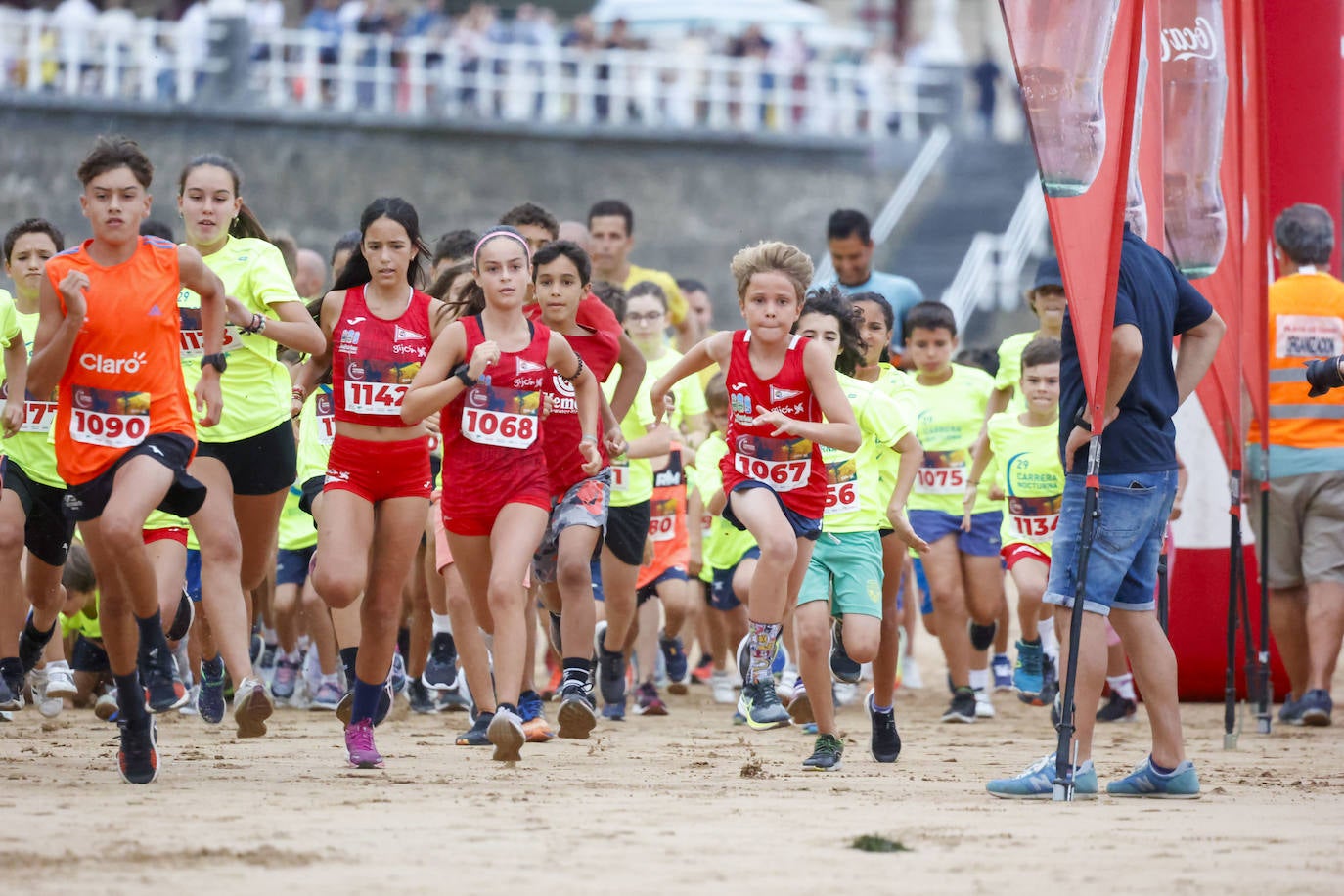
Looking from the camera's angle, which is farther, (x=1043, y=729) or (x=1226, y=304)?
(x=1043, y=729)

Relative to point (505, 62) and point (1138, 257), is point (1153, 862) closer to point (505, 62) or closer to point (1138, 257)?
point (1138, 257)

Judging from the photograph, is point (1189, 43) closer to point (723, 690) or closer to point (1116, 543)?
point (1116, 543)

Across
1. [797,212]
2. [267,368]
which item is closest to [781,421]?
[267,368]

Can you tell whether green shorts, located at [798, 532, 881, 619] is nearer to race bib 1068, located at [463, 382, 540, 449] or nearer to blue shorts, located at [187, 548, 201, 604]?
race bib 1068, located at [463, 382, 540, 449]

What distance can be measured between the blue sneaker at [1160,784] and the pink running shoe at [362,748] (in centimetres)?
269

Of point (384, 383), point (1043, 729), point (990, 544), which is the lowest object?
point (1043, 729)

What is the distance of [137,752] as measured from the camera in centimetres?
718

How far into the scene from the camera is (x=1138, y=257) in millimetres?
7484

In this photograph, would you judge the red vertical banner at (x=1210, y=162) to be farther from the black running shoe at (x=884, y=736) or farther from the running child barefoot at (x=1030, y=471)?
the black running shoe at (x=884, y=736)

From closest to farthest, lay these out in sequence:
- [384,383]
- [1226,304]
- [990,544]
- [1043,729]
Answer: [384,383] → [1226,304] → [1043,729] → [990,544]

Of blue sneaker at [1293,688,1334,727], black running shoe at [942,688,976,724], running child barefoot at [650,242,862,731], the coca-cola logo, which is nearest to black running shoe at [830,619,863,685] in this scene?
running child barefoot at [650,242,862,731]

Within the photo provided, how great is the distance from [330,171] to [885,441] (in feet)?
56.4

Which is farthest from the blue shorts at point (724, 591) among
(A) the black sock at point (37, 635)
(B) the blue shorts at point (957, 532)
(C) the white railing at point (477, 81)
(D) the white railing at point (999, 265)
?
(C) the white railing at point (477, 81)

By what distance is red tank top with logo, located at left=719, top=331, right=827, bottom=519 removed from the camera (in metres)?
8.38
